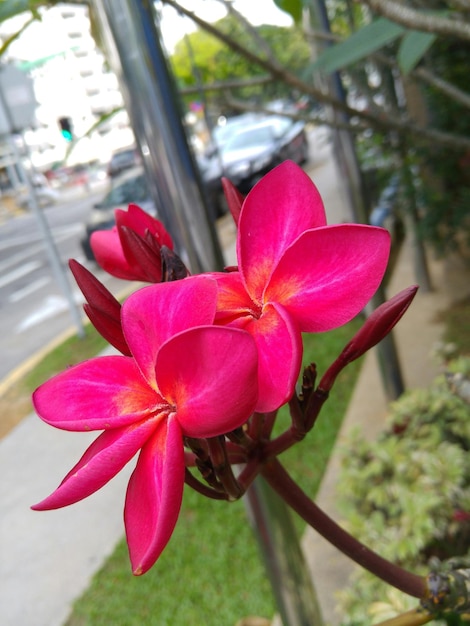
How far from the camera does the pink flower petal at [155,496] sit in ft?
0.86

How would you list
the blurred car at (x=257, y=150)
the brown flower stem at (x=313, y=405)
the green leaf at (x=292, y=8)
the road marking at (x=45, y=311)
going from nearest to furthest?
the brown flower stem at (x=313, y=405), the green leaf at (x=292, y=8), the road marking at (x=45, y=311), the blurred car at (x=257, y=150)

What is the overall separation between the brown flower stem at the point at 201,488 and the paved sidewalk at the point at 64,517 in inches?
67.0

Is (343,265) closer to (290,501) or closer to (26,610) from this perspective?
(290,501)

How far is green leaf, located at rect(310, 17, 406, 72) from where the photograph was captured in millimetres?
773

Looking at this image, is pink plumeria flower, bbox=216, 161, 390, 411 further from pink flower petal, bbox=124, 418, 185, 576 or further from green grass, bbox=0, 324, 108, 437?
green grass, bbox=0, 324, 108, 437

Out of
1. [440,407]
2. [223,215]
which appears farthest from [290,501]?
[223,215]

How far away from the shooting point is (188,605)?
221cm

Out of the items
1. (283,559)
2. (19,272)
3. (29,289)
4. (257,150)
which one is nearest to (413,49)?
(283,559)

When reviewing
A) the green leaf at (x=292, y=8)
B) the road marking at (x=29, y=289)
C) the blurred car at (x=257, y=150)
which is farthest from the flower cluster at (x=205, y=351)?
the road marking at (x=29, y=289)

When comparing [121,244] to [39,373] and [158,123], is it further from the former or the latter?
[39,373]

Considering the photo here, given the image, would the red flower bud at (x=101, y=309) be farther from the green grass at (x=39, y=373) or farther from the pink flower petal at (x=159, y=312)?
the green grass at (x=39, y=373)

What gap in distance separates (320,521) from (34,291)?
8444 mm

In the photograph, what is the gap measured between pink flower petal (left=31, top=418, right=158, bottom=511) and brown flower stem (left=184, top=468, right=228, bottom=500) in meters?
0.05

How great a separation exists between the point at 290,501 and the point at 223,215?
800 centimetres
